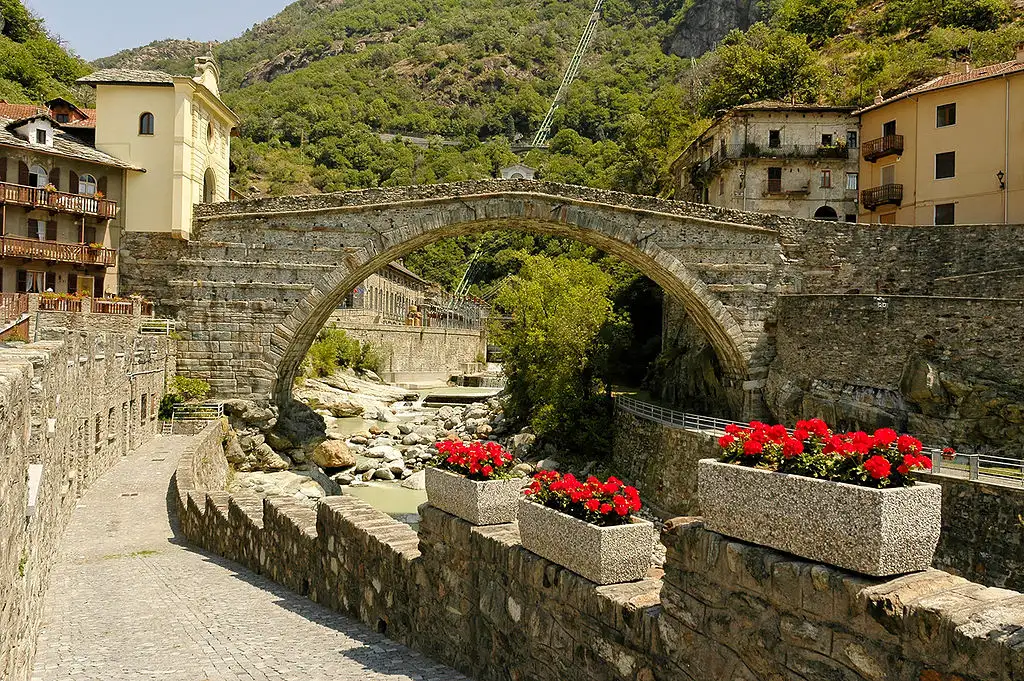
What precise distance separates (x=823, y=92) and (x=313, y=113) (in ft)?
231

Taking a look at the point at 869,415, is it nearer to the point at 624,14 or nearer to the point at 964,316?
the point at 964,316

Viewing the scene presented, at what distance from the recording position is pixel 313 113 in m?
96.8

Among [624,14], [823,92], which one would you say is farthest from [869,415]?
[624,14]

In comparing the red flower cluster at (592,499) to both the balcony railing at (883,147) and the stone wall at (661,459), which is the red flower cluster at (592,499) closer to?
the stone wall at (661,459)

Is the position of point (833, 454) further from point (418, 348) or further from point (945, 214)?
point (418, 348)

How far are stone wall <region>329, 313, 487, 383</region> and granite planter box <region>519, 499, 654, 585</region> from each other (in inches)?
1663

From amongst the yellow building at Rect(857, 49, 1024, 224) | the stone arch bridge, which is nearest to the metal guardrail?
the stone arch bridge

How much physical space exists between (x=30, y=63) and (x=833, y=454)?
54871 mm

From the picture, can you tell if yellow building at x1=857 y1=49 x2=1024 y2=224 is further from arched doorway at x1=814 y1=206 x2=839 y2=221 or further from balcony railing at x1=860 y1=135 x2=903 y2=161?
arched doorway at x1=814 y1=206 x2=839 y2=221

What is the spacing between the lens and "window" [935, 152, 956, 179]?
1097 inches

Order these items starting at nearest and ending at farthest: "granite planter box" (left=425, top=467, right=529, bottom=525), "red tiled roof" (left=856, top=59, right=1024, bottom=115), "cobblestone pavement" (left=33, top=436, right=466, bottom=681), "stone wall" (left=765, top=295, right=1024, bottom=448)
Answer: "granite planter box" (left=425, top=467, right=529, bottom=525), "cobblestone pavement" (left=33, top=436, right=466, bottom=681), "stone wall" (left=765, top=295, right=1024, bottom=448), "red tiled roof" (left=856, top=59, right=1024, bottom=115)

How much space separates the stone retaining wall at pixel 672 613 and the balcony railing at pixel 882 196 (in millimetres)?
27683

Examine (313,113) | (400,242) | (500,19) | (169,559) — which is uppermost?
(500,19)

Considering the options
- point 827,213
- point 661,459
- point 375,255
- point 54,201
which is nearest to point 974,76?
point 827,213
